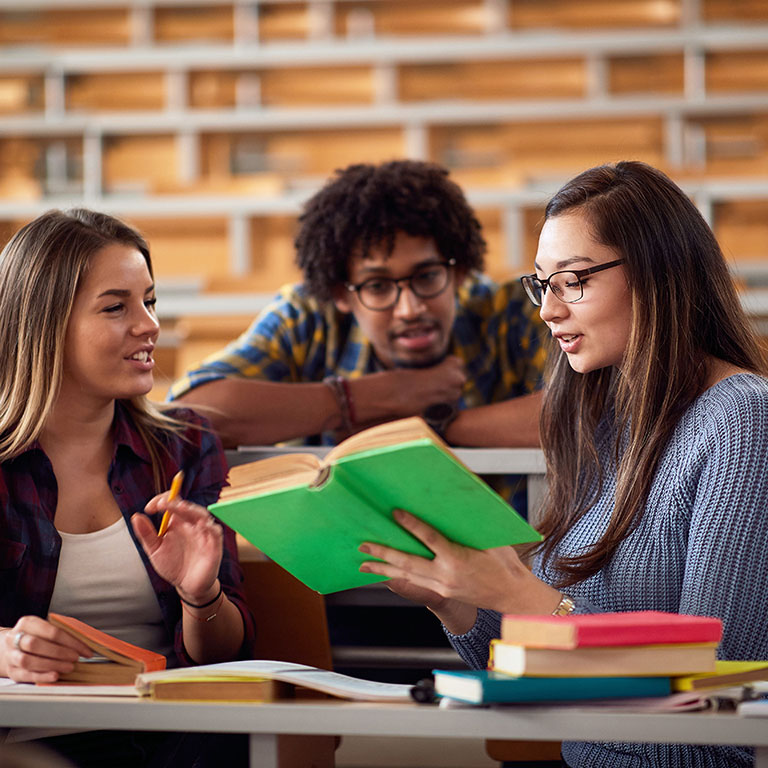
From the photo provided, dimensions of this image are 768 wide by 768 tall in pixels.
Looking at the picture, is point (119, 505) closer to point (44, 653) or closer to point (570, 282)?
point (44, 653)

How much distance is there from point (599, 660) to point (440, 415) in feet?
3.66

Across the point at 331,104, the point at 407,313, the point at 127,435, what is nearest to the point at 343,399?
the point at 407,313

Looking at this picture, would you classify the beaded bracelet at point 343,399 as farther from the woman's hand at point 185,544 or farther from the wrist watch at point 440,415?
the woman's hand at point 185,544

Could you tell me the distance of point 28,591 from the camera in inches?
56.9

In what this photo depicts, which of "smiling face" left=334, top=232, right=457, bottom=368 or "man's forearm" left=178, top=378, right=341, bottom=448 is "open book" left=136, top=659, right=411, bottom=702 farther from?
"smiling face" left=334, top=232, right=457, bottom=368

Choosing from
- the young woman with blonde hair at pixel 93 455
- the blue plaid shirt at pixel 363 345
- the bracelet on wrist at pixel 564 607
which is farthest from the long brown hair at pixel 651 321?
the blue plaid shirt at pixel 363 345

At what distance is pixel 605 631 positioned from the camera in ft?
2.74

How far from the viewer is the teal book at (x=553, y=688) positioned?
848mm

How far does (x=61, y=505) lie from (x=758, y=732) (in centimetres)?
105

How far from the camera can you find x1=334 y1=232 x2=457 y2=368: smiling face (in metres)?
2.07

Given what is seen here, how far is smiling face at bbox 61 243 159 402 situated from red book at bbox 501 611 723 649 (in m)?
0.88

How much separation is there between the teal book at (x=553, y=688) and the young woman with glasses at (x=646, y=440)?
0.18 m

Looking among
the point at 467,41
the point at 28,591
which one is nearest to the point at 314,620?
the point at 28,591

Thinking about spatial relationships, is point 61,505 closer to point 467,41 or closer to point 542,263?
point 542,263
